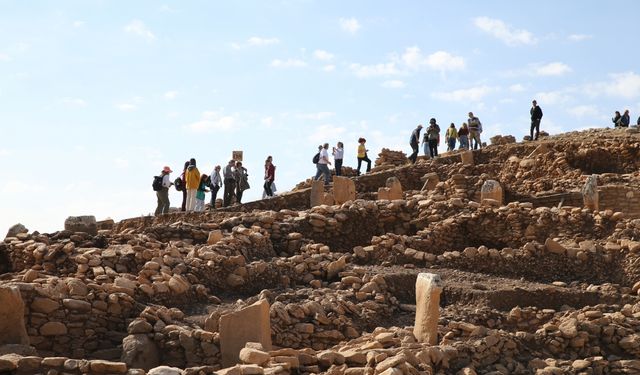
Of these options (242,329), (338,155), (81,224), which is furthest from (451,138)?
(242,329)

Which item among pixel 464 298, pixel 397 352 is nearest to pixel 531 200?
pixel 464 298

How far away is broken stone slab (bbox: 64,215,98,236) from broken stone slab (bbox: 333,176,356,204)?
23.8 feet

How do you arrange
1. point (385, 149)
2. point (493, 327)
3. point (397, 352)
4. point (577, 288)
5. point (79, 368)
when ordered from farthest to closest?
point (385, 149) → point (577, 288) → point (493, 327) → point (397, 352) → point (79, 368)

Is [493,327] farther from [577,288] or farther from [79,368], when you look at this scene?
[79,368]

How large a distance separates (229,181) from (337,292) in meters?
10.2

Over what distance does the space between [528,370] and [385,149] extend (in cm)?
2122

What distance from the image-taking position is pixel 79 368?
401 inches

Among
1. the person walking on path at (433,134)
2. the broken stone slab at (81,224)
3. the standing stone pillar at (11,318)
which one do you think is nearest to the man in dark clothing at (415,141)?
the person walking on path at (433,134)

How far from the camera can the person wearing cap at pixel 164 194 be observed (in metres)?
23.1

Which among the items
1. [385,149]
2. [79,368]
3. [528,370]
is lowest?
[528,370]

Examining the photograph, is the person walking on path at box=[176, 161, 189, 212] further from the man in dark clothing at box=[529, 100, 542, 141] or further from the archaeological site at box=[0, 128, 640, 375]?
the man in dark clothing at box=[529, 100, 542, 141]

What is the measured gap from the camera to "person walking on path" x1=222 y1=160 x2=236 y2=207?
25422mm

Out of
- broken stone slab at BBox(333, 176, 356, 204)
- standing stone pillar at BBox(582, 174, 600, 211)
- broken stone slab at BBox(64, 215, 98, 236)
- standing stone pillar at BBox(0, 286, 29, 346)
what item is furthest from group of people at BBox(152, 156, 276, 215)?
standing stone pillar at BBox(0, 286, 29, 346)

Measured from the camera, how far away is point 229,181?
2547 cm
